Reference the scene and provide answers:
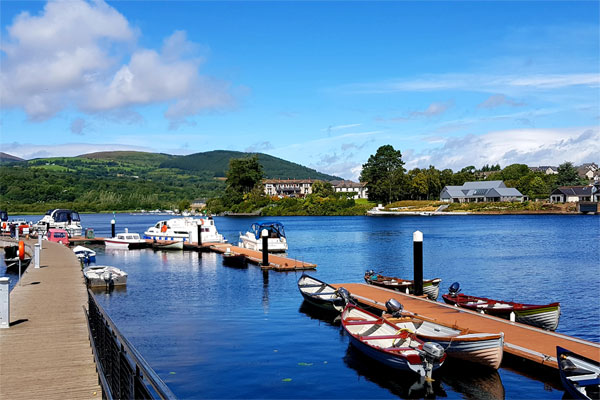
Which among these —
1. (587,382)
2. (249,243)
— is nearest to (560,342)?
(587,382)

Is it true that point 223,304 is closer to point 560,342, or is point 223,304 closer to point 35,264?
point 35,264

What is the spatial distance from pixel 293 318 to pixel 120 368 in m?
16.9

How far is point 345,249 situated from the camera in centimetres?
6138

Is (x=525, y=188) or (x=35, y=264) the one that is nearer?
(x=35, y=264)

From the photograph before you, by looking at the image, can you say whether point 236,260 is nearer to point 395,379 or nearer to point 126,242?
point 126,242

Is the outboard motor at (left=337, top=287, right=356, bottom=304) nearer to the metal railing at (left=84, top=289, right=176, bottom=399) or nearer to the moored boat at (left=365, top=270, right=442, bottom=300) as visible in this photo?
the moored boat at (left=365, top=270, right=442, bottom=300)

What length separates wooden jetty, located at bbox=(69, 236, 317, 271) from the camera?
41066 mm

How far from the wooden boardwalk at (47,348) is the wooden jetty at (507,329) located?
12131 millimetres

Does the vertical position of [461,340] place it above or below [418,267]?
below

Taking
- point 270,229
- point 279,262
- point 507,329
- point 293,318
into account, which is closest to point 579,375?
point 507,329

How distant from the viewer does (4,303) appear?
15500 millimetres

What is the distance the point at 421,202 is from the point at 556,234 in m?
80.2

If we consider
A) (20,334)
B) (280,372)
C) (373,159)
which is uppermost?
(373,159)

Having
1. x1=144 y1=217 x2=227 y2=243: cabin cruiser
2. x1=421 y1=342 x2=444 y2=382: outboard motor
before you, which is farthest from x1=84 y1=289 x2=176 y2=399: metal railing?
x1=144 y1=217 x2=227 y2=243: cabin cruiser
